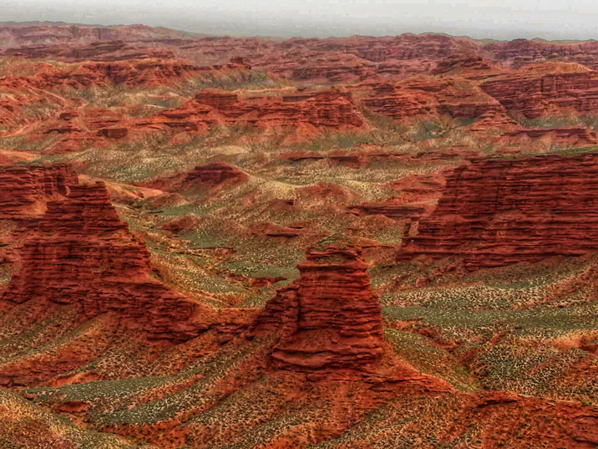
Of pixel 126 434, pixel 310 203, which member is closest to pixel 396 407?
pixel 126 434

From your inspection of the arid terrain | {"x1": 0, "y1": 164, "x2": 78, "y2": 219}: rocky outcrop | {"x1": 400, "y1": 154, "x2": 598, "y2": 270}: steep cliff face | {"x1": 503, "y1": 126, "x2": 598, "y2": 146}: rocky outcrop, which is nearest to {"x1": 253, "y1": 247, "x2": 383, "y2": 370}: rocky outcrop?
the arid terrain

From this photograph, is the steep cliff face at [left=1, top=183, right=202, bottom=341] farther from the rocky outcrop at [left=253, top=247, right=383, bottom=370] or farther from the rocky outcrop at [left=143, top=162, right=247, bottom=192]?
the rocky outcrop at [left=143, top=162, right=247, bottom=192]

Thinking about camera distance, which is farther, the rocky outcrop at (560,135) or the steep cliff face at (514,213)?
the rocky outcrop at (560,135)

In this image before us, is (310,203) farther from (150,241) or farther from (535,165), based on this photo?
(535,165)

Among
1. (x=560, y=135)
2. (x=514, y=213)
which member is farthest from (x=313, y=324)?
(x=560, y=135)

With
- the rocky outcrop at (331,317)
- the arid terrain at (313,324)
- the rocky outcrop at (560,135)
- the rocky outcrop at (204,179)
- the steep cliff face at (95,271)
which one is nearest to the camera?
the arid terrain at (313,324)

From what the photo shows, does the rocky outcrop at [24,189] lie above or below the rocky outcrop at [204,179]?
above

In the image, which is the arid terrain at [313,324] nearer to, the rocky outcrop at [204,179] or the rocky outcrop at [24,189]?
the rocky outcrop at [24,189]

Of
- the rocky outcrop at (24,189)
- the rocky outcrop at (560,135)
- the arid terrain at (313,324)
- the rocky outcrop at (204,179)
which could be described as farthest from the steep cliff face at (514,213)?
the rocky outcrop at (560,135)
